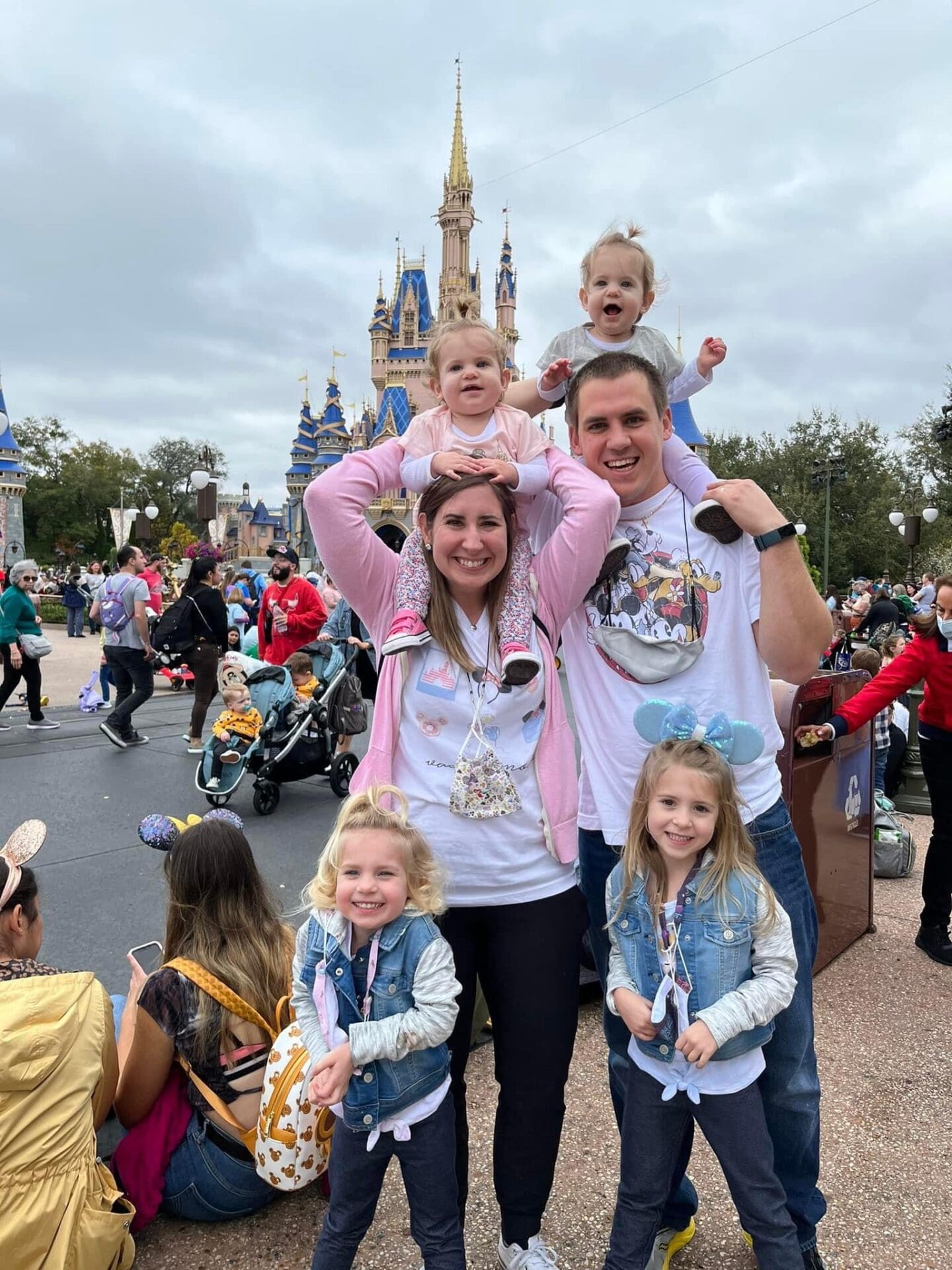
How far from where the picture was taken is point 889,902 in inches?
187

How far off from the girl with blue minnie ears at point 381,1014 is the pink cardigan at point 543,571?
0.17m

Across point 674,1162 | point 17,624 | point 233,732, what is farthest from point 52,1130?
point 17,624

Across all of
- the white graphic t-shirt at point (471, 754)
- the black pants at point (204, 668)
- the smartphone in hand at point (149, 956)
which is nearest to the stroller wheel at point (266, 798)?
the black pants at point (204, 668)

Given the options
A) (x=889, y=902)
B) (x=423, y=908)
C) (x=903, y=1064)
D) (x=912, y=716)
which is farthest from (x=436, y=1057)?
(x=912, y=716)

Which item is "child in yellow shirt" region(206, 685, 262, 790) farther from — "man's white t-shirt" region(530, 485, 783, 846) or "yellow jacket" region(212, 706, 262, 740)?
"man's white t-shirt" region(530, 485, 783, 846)

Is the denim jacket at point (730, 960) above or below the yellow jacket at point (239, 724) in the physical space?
above

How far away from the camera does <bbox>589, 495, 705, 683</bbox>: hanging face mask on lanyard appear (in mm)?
1904

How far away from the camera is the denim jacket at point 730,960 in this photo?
178 centimetres

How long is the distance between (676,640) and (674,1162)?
1.19 meters

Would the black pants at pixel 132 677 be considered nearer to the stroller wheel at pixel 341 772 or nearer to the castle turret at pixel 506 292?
the stroller wheel at pixel 341 772

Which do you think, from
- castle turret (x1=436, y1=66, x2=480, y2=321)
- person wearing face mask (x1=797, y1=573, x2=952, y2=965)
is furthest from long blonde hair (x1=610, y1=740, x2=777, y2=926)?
castle turret (x1=436, y1=66, x2=480, y2=321)

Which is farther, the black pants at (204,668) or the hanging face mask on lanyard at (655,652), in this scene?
the black pants at (204,668)

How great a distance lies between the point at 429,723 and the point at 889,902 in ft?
12.8

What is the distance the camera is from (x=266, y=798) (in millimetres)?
6520
